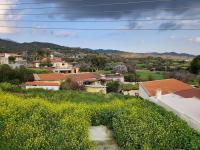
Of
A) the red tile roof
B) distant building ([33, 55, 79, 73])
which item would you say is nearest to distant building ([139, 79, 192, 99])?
the red tile roof

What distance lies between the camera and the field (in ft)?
51.0

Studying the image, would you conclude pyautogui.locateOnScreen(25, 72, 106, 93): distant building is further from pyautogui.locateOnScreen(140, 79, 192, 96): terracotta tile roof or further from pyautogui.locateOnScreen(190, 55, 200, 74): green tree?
pyautogui.locateOnScreen(190, 55, 200, 74): green tree

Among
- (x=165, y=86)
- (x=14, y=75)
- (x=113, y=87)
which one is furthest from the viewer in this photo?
(x=113, y=87)

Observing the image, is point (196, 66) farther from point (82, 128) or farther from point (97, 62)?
point (82, 128)

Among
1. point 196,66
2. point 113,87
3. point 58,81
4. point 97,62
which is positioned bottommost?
point 113,87

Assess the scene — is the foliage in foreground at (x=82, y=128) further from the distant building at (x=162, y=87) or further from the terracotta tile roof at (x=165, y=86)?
the terracotta tile roof at (x=165, y=86)

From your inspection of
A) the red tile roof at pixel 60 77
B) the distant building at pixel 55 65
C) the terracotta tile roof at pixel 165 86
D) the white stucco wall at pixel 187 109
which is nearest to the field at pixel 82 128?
the white stucco wall at pixel 187 109

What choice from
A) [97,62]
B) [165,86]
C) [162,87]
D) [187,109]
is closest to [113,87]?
[165,86]

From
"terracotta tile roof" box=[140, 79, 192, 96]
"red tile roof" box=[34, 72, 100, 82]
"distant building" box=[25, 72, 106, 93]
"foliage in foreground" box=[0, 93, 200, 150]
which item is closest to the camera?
"foliage in foreground" box=[0, 93, 200, 150]

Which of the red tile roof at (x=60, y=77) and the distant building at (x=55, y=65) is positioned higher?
the distant building at (x=55, y=65)

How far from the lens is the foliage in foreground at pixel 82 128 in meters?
15.5

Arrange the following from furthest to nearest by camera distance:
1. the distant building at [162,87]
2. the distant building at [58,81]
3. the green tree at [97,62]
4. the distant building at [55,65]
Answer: the green tree at [97,62], the distant building at [55,65], the distant building at [58,81], the distant building at [162,87]

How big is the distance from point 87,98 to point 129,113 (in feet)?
47.2

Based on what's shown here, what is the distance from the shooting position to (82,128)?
17.5 metres
